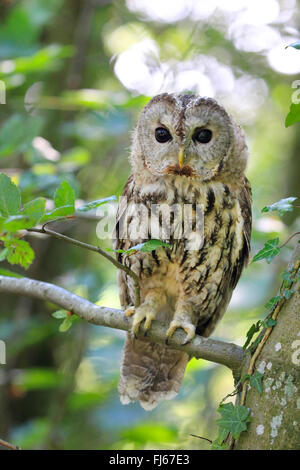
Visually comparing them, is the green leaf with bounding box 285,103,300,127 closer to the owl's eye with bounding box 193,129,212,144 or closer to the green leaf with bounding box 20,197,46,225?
the green leaf with bounding box 20,197,46,225

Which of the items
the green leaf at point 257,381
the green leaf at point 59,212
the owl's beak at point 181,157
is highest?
the owl's beak at point 181,157

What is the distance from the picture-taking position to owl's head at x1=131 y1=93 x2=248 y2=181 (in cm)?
209

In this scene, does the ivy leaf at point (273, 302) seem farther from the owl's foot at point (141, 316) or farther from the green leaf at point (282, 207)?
the owl's foot at point (141, 316)

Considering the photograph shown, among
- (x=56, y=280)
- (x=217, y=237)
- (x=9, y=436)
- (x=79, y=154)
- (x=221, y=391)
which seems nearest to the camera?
(x=217, y=237)

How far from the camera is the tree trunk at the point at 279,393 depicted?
1.31 m

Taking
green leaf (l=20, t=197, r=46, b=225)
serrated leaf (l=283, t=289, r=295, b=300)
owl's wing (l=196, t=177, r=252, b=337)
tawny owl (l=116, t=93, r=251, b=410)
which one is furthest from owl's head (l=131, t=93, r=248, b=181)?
green leaf (l=20, t=197, r=46, b=225)

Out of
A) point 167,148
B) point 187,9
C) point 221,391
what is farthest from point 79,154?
point 221,391

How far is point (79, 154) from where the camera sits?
8.93ft

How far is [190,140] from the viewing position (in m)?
2.12

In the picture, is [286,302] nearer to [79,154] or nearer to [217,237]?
[217,237]

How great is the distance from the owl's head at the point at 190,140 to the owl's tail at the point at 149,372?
87 centimetres

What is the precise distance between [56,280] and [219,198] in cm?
170

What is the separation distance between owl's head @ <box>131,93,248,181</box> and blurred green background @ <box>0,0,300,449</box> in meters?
0.34

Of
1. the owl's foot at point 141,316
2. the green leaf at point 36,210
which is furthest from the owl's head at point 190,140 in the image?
the green leaf at point 36,210
